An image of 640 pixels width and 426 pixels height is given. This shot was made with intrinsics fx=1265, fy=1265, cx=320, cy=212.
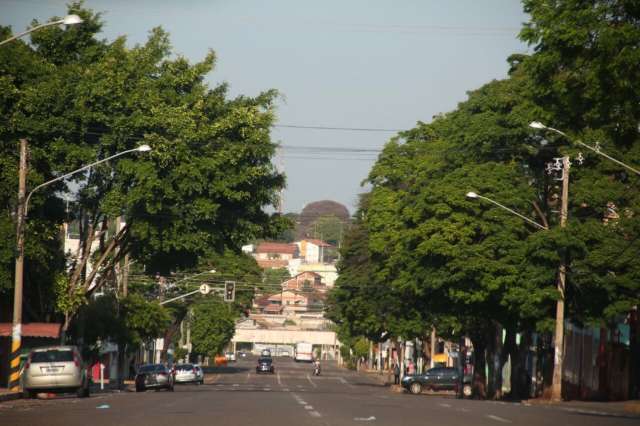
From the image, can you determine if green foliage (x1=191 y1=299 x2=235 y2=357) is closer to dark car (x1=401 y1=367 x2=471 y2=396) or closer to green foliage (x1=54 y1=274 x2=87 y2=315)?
A: dark car (x1=401 y1=367 x2=471 y2=396)

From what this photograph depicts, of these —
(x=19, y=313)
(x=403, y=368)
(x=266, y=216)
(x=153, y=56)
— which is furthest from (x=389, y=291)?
(x=19, y=313)

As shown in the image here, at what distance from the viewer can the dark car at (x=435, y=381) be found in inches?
2857

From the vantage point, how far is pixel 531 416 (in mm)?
27828

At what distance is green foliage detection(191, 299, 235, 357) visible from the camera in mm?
124250

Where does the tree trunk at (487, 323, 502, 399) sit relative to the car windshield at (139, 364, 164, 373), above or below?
above

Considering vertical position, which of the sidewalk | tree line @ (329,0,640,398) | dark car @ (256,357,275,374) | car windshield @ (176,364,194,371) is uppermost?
tree line @ (329,0,640,398)

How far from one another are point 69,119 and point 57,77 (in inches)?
67.4

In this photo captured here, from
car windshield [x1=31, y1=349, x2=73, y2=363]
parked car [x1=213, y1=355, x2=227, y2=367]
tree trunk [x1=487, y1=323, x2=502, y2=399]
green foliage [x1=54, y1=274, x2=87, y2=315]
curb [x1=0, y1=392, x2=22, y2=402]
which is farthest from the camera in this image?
parked car [x1=213, y1=355, x2=227, y2=367]

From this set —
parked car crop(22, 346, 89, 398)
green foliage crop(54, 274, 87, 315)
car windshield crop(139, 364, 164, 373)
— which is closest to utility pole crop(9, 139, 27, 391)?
parked car crop(22, 346, 89, 398)

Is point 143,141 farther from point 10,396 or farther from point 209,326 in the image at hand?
point 209,326

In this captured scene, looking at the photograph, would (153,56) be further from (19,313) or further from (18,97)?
(19,313)

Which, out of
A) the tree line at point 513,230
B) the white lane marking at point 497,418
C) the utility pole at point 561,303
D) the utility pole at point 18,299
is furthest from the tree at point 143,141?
the white lane marking at point 497,418

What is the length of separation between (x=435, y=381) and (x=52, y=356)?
3646 centimetres

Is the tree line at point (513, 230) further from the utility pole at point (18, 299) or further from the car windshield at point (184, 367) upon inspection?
the car windshield at point (184, 367)
